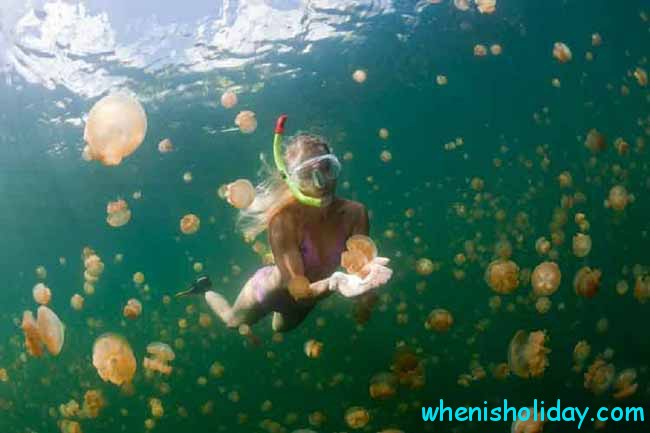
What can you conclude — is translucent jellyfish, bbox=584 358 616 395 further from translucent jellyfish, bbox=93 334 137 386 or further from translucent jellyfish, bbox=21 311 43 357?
translucent jellyfish, bbox=21 311 43 357

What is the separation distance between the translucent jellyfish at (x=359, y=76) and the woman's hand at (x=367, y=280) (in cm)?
1413

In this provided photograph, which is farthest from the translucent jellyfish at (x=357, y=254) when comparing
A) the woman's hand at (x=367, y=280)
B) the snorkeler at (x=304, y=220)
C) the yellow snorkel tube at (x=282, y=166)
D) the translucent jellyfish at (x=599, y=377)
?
the translucent jellyfish at (x=599, y=377)

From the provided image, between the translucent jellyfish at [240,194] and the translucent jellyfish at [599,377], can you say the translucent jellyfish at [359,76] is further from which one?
the translucent jellyfish at [599,377]

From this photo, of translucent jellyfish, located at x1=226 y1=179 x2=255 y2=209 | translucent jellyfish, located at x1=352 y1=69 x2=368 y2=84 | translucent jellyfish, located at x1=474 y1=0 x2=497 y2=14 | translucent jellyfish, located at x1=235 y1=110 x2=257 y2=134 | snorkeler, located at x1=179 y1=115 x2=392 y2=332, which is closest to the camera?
snorkeler, located at x1=179 y1=115 x2=392 y2=332

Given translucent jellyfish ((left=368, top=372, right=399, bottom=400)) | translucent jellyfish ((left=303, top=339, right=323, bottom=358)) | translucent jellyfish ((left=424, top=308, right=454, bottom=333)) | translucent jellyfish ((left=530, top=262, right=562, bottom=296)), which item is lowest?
translucent jellyfish ((left=368, top=372, right=399, bottom=400))

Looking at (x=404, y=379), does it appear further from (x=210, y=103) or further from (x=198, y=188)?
(x=198, y=188)

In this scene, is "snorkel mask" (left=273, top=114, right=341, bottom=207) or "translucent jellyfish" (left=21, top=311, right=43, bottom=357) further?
"translucent jellyfish" (left=21, top=311, right=43, bottom=357)

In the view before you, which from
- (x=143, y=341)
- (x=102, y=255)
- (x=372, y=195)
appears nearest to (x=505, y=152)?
(x=372, y=195)

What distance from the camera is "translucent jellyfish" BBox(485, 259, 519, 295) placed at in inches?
257

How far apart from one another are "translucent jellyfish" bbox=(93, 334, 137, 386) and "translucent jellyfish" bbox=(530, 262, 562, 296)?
5.06 meters

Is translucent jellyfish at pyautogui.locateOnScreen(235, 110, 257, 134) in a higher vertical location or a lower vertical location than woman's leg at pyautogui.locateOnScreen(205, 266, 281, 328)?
higher

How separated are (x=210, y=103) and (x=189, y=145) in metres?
2.97

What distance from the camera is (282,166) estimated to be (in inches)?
158

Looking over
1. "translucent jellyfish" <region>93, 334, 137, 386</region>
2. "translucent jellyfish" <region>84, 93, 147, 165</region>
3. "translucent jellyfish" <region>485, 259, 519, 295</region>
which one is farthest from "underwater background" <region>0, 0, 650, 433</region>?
"translucent jellyfish" <region>84, 93, 147, 165</region>
